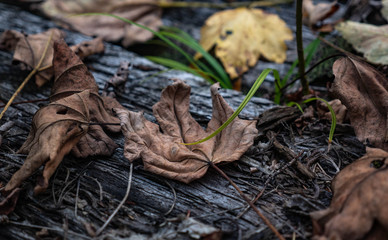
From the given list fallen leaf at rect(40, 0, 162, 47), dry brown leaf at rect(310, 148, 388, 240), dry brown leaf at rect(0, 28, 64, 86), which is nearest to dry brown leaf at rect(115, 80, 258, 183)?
dry brown leaf at rect(310, 148, 388, 240)

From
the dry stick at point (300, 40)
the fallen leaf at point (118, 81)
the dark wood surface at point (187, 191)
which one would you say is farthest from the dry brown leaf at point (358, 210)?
the fallen leaf at point (118, 81)

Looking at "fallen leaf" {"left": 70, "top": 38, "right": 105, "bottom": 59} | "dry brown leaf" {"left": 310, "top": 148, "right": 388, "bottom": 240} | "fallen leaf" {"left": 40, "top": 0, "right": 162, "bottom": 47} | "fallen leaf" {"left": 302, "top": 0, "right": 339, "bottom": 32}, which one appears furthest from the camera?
"fallen leaf" {"left": 40, "top": 0, "right": 162, "bottom": 47}

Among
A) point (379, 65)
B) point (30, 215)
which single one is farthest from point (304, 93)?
point (30, 215)

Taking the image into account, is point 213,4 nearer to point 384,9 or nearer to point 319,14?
point 319,14

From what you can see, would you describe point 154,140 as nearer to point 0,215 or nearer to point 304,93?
point 0,215

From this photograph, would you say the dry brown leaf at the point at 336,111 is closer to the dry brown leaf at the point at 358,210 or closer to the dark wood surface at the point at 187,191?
the dark wood surface at the point at 187,191

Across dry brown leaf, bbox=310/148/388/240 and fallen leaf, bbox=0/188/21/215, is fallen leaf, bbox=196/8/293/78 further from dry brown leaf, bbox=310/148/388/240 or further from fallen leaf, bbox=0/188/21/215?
fallen leaf, bbox=0/188/21/215
